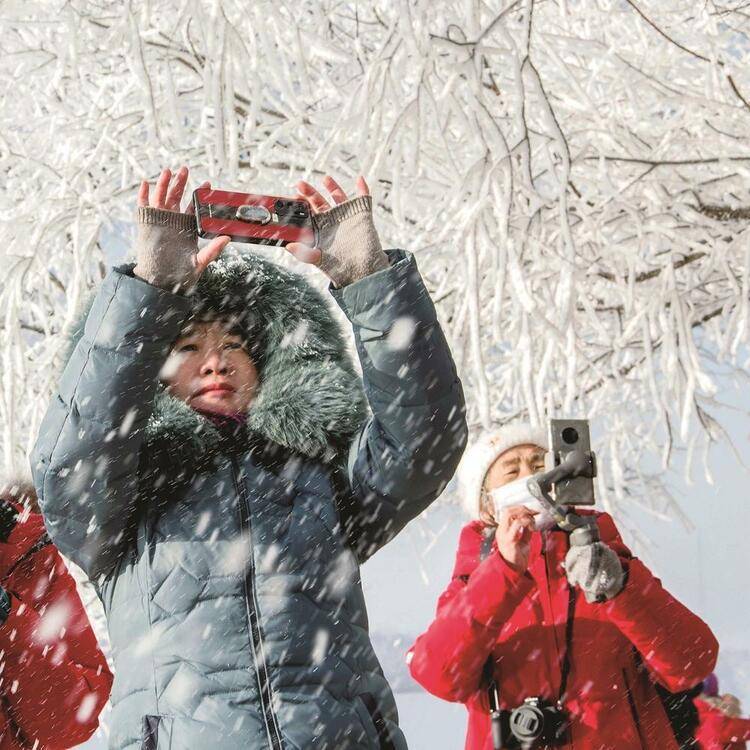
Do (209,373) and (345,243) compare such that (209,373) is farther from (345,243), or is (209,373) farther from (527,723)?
(527,723)

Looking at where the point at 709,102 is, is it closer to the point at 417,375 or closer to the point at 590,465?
the point at 590,465

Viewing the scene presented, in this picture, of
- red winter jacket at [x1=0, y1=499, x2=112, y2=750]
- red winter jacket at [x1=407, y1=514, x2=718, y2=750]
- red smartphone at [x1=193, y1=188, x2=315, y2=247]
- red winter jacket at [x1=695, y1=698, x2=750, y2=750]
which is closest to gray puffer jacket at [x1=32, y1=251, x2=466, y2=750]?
red smartphone at [x1=193, y1=188, x2=315, y2=247]

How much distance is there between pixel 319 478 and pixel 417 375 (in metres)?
0.26

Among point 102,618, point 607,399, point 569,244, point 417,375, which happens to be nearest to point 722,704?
point 569,244

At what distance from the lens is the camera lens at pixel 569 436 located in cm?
214

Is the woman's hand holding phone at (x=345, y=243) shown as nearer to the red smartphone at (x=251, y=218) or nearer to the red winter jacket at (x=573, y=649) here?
the red smartphone at (x=251, y=218)

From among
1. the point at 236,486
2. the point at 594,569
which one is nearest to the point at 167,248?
the point at 236,486

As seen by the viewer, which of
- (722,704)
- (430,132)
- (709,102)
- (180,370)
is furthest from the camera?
(430,132)

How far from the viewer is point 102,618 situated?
4477 millimetres

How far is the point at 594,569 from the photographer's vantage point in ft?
7.04

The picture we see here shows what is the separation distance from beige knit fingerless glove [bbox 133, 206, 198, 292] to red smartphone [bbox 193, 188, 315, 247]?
51mm

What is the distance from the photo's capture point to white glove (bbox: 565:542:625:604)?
2133mm

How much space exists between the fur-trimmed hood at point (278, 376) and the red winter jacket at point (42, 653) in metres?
0.67

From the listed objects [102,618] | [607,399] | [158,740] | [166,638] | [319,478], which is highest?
[607,399]
